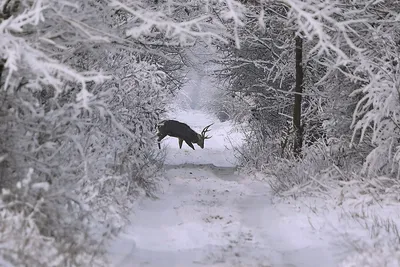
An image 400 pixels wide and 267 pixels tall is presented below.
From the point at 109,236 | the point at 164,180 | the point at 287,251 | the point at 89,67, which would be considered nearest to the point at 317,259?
the point at 287,251

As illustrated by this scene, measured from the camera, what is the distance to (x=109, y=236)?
5.28 metres

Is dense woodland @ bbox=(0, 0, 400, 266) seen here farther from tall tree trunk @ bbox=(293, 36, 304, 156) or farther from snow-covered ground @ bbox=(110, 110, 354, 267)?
snow-covered ground @ bbox=(110, 110, 354, 267)

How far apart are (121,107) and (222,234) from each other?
359 cm

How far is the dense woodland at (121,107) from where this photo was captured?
449 cm

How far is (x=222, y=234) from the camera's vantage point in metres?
6.66

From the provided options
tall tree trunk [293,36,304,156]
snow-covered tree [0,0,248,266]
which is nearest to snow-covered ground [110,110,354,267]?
snow-covered tree [0,0,248,266]

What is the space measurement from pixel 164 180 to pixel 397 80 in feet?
20.7

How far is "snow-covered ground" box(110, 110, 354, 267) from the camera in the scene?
17.8 feet

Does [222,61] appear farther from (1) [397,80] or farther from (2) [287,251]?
(2) [287,251]

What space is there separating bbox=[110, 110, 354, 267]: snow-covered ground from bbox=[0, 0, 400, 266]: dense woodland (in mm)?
403

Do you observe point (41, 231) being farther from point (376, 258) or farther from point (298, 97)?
point (298, 97)

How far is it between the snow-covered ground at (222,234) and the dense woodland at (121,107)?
1.32ft

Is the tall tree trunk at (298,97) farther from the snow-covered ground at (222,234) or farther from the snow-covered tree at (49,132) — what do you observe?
the snow-covered tree at (49,132)

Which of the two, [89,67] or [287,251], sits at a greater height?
[89,67]
